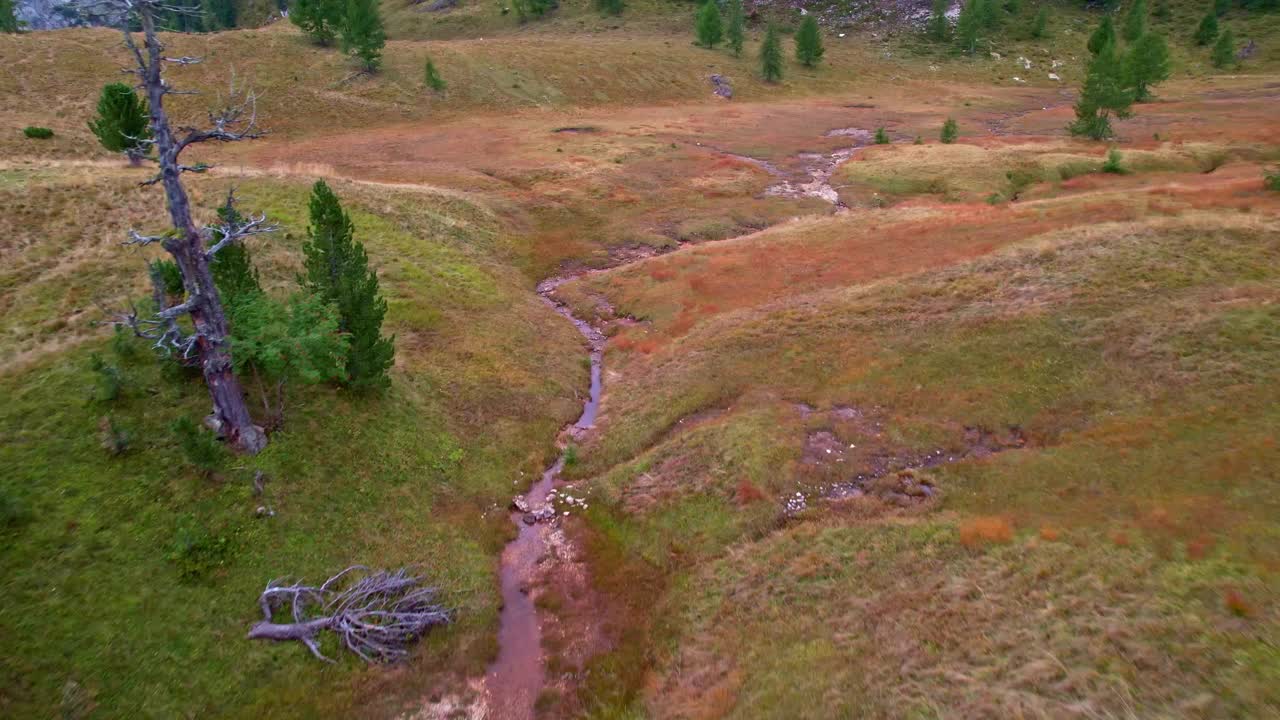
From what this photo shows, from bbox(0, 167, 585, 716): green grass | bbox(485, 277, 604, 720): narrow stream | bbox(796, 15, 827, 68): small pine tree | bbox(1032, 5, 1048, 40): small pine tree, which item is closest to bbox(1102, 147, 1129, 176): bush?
bbox(0, 167, 585, 716): green grass

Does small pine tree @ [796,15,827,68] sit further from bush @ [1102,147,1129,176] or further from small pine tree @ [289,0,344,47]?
small pine tree @ [289,0,344,47]

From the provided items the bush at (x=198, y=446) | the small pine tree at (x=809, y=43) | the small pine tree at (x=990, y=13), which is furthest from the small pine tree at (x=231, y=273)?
the small pine tree at (x=990, y=13)

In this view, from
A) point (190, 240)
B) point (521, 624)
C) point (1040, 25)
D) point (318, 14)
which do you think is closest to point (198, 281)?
point (190, 240)

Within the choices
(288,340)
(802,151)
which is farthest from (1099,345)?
(802,151)

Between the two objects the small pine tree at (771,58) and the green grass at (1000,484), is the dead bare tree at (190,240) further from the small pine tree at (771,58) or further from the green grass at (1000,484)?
the small pine tree at (771,58)

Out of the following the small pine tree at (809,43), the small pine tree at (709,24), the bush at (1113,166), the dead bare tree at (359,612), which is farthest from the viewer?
the small pine tree at (709,24)

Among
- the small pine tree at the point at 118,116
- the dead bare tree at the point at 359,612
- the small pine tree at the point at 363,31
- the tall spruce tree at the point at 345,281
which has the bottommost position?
the dead bare tree at the point at 359,612
